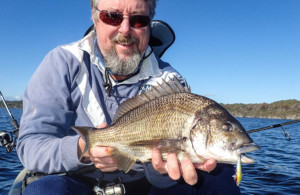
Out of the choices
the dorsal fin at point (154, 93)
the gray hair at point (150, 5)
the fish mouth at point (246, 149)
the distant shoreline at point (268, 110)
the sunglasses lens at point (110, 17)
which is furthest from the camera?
the distant shoreline at point (268, 110)

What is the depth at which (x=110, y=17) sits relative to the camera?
350 cm

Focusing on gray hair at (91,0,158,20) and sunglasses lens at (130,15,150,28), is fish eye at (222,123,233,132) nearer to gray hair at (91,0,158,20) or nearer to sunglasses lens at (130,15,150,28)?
sunglasses lens at (130,15,150,28)

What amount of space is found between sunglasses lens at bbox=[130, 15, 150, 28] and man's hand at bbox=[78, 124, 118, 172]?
1.86 m

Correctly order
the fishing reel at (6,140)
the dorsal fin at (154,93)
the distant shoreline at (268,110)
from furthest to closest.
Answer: the distant shoreline at (268,110) < the fishing reel at (6,140) < the dorsal fin at (154,93)

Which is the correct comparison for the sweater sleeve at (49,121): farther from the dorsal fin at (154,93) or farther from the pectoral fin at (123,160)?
the dorsal fin at (154,93)

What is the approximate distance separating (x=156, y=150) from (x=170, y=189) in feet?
3.85

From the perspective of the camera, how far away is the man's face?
353 cm

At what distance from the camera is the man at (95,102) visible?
2688 millimetres

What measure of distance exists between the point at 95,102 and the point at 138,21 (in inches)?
53.6

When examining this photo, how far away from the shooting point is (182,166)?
258 cm

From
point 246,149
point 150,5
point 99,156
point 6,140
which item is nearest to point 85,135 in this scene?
point 99,156

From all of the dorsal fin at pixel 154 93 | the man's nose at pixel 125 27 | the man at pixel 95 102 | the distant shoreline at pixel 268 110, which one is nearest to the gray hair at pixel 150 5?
the man at pixel 95 102

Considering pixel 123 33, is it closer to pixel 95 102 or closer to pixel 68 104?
pixel 95 102

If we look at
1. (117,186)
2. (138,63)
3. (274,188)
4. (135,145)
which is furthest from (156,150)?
(274,188)
